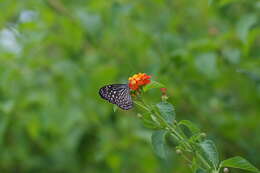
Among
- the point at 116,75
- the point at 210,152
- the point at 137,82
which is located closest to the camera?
the point at 210,152

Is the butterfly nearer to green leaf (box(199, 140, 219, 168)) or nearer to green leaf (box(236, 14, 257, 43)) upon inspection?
green leaf (box(199, 140, 219, 168))

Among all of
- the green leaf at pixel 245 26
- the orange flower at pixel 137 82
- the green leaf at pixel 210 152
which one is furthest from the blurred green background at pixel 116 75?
the green leaf at pixel 210 152

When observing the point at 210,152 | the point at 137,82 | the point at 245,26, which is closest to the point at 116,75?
the point at 245,26

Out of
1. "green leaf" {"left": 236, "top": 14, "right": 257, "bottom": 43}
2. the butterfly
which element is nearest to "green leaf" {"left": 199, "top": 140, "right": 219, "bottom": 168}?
the butterfly

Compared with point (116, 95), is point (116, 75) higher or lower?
higher

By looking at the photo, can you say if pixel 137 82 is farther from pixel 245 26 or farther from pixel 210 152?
pixel 245 26

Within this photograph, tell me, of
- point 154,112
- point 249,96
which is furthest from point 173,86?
point 154,112
